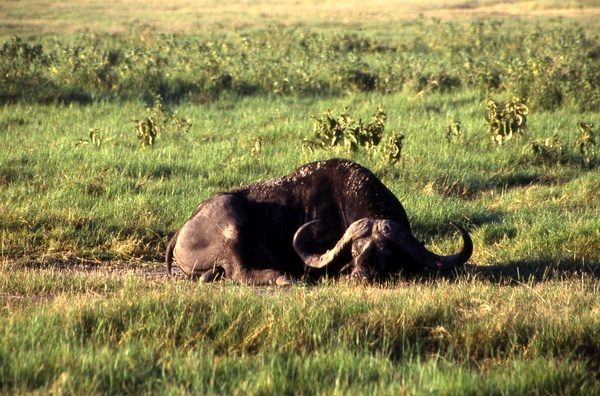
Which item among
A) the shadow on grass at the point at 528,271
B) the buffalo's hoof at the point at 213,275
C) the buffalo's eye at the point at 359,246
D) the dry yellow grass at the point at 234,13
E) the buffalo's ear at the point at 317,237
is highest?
the buffalo's eye at the point at 359,246

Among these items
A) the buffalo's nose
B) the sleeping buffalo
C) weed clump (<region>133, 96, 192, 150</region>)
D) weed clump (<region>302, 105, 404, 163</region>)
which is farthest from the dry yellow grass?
the buffalo's nose

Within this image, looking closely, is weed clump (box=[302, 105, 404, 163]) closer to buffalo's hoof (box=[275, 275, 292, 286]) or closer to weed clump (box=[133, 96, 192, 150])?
weed clump (box=[133, 96, 192, 150])

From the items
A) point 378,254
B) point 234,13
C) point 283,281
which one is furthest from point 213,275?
point 234,13

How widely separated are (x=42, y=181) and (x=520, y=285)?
17.6ft

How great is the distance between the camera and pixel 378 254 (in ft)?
20.6

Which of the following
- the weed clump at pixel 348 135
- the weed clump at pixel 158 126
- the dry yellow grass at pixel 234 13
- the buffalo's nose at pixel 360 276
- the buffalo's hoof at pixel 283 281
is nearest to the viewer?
the buffalo's nose at pixel 360 276

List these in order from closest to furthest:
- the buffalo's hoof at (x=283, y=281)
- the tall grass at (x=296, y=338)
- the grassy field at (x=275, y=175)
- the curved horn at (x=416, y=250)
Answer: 1. the tall grass at (x=296, y=338)
2. the grassy field at (x=275, y=175)
3. the curved horn at (x=416, y=250)
4. the buffalo's hoof at (x=283, y=281)

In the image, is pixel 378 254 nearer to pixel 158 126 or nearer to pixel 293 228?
pixel 293 228

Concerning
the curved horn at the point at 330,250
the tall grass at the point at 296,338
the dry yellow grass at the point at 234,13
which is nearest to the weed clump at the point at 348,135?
the curved horn at the point at 330,250

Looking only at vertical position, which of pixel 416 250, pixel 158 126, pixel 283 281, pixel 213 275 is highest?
pixel 416 250

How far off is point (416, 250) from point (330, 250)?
26.8 inches

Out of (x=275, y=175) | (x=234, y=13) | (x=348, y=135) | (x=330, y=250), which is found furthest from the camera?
(x=234, y=13)

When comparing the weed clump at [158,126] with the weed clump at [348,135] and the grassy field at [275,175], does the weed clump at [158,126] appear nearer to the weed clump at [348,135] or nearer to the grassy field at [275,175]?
the grassy field at [275,175]

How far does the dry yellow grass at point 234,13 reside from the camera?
3225cm
